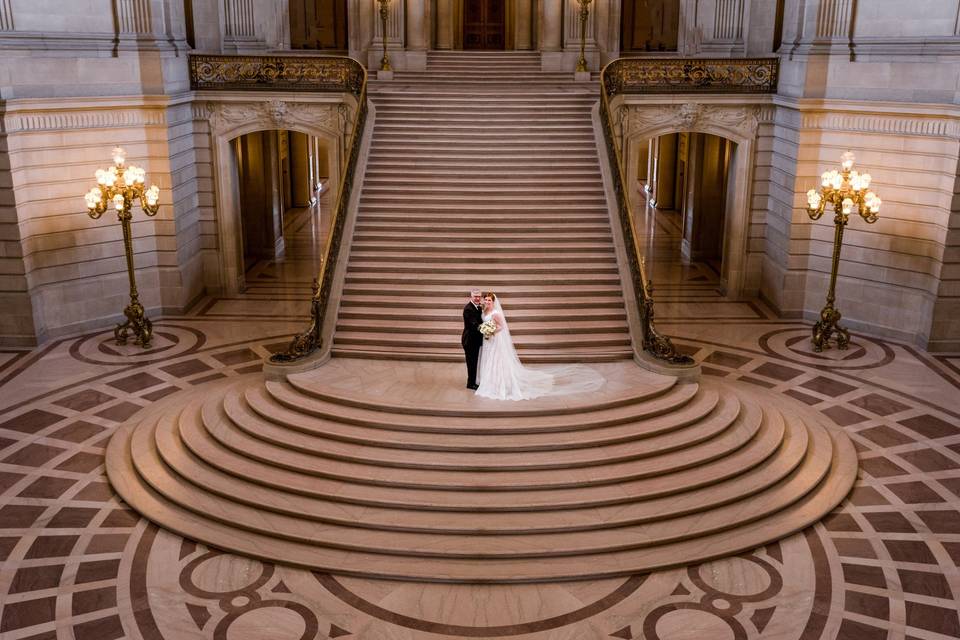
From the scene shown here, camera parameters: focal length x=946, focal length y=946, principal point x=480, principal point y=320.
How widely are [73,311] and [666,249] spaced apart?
12.9 meters

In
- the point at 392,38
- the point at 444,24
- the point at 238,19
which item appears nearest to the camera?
the point at 238,19

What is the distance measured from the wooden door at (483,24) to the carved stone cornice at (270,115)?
748 cm

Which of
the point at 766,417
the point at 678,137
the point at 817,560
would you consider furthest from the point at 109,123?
the point at 678,137

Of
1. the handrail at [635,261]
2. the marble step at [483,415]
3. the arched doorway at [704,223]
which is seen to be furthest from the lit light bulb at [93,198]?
the arched doorway at [704,223]

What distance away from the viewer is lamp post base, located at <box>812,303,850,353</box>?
580 inches

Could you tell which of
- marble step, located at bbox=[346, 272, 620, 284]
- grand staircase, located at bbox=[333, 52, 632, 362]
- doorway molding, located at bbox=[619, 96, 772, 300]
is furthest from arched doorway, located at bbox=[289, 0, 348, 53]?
marble step, located at bbox=[346, 272, 620, 284]

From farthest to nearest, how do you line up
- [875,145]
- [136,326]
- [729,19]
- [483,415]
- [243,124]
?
[729,19] → [243,124] → [875,145] → [136,326] → [483,415]

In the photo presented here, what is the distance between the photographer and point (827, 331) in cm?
1480

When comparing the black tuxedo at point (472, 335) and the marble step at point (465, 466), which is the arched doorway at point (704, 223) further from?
the marble step at point (465, 466)

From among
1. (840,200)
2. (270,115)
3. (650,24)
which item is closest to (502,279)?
(840,200)

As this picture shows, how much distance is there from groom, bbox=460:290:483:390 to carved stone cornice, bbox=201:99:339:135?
7.05 meters

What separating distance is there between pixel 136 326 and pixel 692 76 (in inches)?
404

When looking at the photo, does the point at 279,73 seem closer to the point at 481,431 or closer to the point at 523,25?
the point at 523,25

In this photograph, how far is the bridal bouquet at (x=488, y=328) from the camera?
1119 cm
